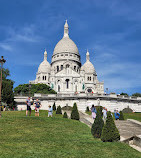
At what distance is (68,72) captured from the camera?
289ft

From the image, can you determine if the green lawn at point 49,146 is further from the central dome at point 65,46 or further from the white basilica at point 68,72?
the central dome at point 65,46

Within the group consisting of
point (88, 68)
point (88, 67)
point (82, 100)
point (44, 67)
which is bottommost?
point (82, 100)

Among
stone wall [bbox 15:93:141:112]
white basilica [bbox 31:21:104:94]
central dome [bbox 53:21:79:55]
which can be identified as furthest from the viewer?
central dome [bbox 53:21:79:55]

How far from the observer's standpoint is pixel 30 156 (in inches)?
341

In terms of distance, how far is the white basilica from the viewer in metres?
86.6

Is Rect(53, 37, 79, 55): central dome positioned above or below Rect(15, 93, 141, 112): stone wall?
above

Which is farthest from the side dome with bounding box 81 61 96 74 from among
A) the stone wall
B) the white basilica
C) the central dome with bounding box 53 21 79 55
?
the stone wall

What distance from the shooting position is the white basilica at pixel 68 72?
86.6m

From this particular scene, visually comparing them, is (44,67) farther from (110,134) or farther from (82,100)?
(110,134)

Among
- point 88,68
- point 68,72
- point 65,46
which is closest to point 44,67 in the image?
point 65,46

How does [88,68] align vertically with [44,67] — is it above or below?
below

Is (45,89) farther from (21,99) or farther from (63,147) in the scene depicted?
(63,147)

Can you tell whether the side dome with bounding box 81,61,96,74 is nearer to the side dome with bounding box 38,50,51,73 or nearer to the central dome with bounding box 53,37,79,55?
the central dome with bounding box 53,37,79,55

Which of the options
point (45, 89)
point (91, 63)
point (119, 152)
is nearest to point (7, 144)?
point (119, 152)
